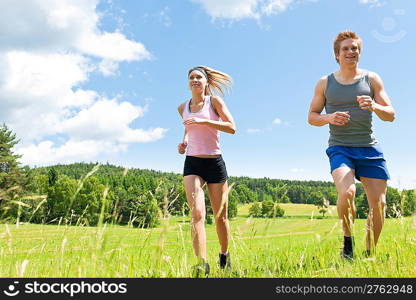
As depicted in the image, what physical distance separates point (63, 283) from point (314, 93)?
346 cm

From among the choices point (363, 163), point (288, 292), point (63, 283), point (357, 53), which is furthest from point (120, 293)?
point (357, 53)

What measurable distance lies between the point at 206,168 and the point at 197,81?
1.08 meters

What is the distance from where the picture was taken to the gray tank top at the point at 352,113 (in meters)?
4.43

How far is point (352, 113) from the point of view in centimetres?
444

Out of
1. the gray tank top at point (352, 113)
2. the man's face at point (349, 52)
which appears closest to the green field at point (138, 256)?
the gray tank top at point (352, 113)

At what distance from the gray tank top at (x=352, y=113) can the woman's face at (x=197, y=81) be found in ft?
4.80

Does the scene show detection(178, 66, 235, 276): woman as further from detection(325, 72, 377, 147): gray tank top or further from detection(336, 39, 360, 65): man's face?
detection(336, 39, 360, 65): man's face

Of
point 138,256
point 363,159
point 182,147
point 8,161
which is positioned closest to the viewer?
point 138,256

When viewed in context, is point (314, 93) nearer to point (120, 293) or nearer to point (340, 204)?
point (340, 204)

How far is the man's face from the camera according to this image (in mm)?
4496

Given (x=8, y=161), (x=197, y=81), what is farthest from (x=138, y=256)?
(x=8, y=161)

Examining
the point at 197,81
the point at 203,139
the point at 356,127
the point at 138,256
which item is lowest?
the point at 138,256

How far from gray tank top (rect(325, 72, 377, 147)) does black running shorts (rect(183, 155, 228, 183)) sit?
131 centimetres

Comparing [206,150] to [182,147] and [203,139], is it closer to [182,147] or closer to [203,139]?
[203,139]
